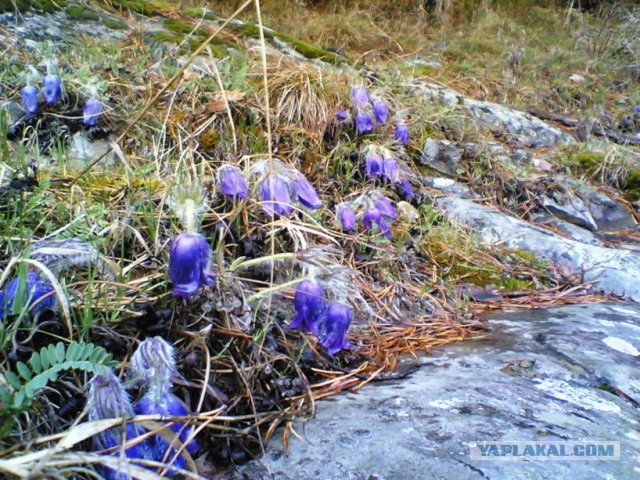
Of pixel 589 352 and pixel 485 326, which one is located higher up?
pixel 589 352

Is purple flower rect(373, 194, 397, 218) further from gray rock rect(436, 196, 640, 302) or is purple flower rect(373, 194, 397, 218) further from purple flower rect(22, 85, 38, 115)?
purple flower rect(22, 85, 38, 115)

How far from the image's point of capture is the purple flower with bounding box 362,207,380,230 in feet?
6.89

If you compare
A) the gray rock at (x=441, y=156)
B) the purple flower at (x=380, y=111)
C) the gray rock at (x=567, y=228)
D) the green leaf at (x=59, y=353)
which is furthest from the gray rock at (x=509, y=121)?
the green leaf at (x=59, y=353)

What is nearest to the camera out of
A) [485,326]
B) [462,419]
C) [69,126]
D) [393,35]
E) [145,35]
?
[462,419]

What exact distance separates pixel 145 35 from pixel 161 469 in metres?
3.03

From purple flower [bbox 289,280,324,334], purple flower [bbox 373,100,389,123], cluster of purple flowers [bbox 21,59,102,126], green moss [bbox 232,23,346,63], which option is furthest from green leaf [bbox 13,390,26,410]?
green moss [bbox 232,23,346,63]

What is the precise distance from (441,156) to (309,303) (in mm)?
2166

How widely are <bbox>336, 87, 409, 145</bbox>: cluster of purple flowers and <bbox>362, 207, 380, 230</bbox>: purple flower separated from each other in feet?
2.46

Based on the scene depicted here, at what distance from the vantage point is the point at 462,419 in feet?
3.43

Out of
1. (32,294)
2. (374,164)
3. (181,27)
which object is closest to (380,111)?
(374,164)

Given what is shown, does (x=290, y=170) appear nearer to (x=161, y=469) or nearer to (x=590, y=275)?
(x=161, y=469)

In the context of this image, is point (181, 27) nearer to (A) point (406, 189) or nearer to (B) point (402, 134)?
(B) point (402, 134)

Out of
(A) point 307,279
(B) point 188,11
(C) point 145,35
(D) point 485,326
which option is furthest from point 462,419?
(B) point 188,11

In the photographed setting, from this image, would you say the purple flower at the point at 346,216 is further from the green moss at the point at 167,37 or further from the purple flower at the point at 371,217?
the green moss at the point at 167,37
